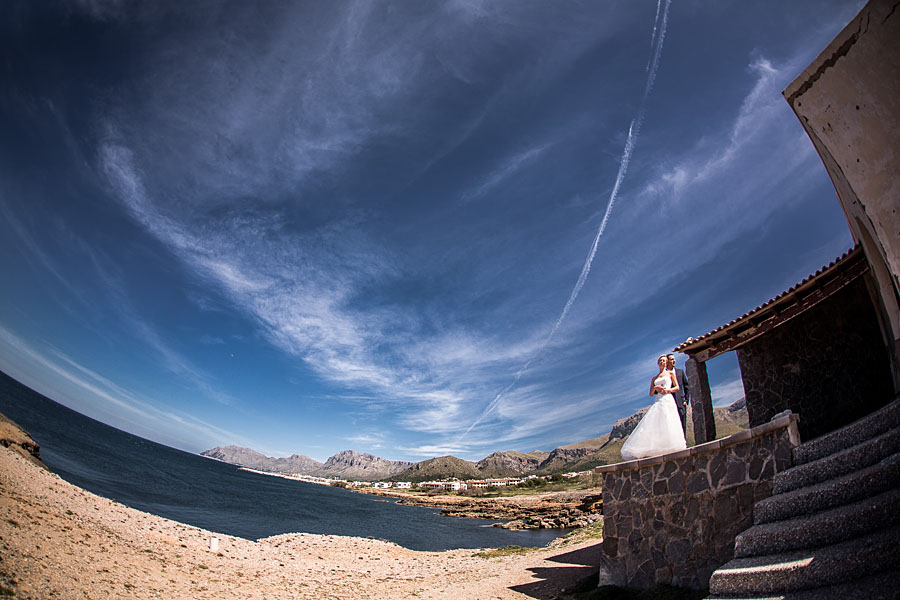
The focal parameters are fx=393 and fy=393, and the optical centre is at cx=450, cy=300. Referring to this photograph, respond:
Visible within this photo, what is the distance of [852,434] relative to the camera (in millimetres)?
4500

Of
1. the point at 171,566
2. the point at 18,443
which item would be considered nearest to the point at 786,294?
the point at 171,566

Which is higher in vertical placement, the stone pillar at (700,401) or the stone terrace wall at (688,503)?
the stone pillar at (700,401)

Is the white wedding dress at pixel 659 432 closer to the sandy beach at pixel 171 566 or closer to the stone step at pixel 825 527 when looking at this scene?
the stone step at pixel 825 527

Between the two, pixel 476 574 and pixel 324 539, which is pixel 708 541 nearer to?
pixel 476 574

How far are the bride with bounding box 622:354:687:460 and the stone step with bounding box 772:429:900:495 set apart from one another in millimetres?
2166

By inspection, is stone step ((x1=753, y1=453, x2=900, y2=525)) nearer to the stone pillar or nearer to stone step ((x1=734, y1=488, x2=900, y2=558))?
stone step ((x1=734, y1=488, x2=900, y2=558))

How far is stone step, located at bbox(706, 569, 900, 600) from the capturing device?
269 cm

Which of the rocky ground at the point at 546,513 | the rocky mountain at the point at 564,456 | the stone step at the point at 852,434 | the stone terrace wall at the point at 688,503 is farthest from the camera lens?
the rocky mountain at the point at 564,456

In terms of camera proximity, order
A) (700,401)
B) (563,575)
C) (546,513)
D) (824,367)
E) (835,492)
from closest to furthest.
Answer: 1. (835,492)
2. (563,575)
3. (824,367)
4. (700,401)
5. (546,513)

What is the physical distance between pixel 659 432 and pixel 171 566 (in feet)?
41.4

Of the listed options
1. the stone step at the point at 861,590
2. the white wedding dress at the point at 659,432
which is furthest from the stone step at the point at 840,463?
the white wedding dress at the point at 659,432

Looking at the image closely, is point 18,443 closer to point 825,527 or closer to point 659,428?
point 659,428

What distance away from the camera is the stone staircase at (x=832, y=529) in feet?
9.95

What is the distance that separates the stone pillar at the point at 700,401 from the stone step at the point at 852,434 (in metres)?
5.98
